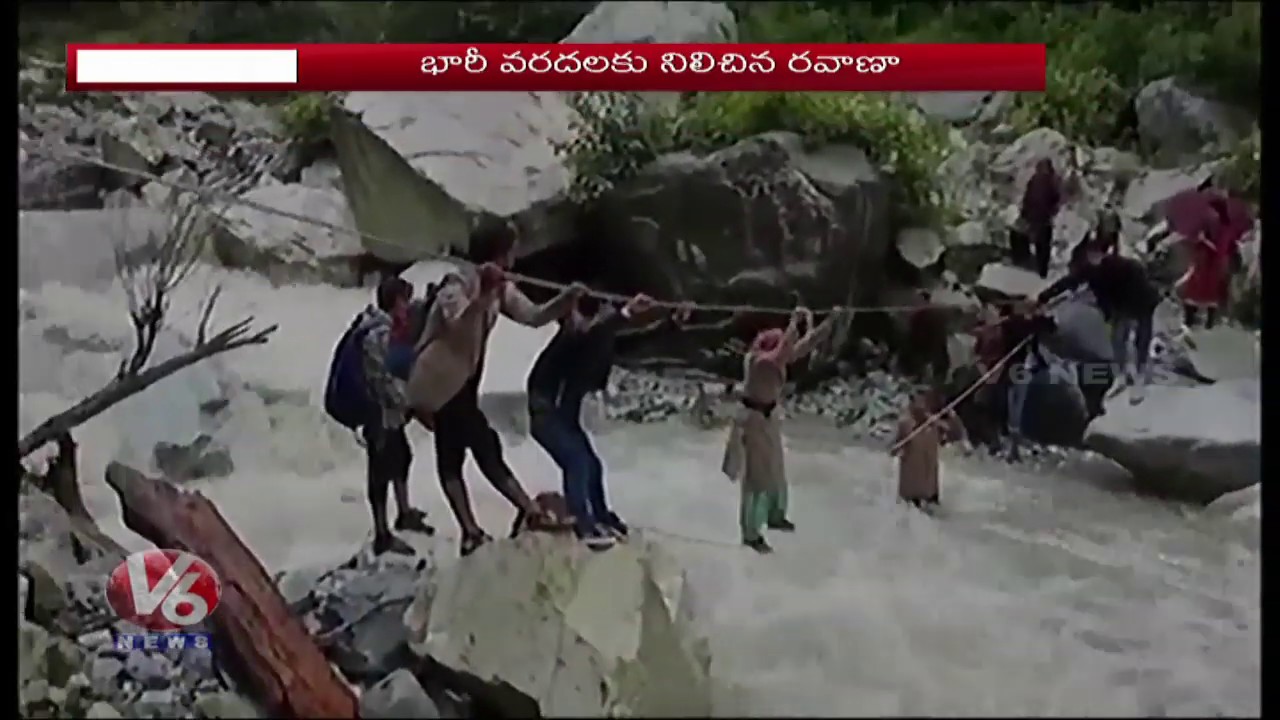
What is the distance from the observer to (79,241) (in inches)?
41.7

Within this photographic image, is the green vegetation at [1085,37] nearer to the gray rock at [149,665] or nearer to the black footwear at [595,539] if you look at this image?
the black footwear at [595,539]

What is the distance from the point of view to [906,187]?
3.49ft

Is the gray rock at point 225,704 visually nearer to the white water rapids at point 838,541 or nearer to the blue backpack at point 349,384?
the white water rapids at point 838,541

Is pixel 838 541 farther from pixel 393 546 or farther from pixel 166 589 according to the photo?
pixel 166 589

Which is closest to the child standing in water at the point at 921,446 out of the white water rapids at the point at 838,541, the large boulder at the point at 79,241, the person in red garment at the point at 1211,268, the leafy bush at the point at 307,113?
the white water rapids at the point at 838,541

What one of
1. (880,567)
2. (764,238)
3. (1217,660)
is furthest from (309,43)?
(1217,660)

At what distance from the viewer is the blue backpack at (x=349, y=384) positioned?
3.48 ft

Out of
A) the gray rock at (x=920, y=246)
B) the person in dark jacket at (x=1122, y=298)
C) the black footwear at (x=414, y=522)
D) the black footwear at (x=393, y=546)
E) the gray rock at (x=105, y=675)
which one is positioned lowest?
the gray rock at (x=105, y=675)

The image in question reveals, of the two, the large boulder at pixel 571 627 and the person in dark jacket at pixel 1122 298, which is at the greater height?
the person in dark jacket at pixel 1122 298

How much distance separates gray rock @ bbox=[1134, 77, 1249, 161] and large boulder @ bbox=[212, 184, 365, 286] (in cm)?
71

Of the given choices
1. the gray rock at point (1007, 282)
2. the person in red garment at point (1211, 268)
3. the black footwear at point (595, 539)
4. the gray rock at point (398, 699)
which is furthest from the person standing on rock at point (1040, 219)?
the gray rock at point (398, 699)

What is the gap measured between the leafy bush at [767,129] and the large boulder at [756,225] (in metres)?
0.01

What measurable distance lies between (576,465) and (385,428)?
173 millimetres

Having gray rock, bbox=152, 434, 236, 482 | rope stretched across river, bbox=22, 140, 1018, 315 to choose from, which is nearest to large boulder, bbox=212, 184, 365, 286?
rope stretched across river, bbox=22, 140, 1018, 315
